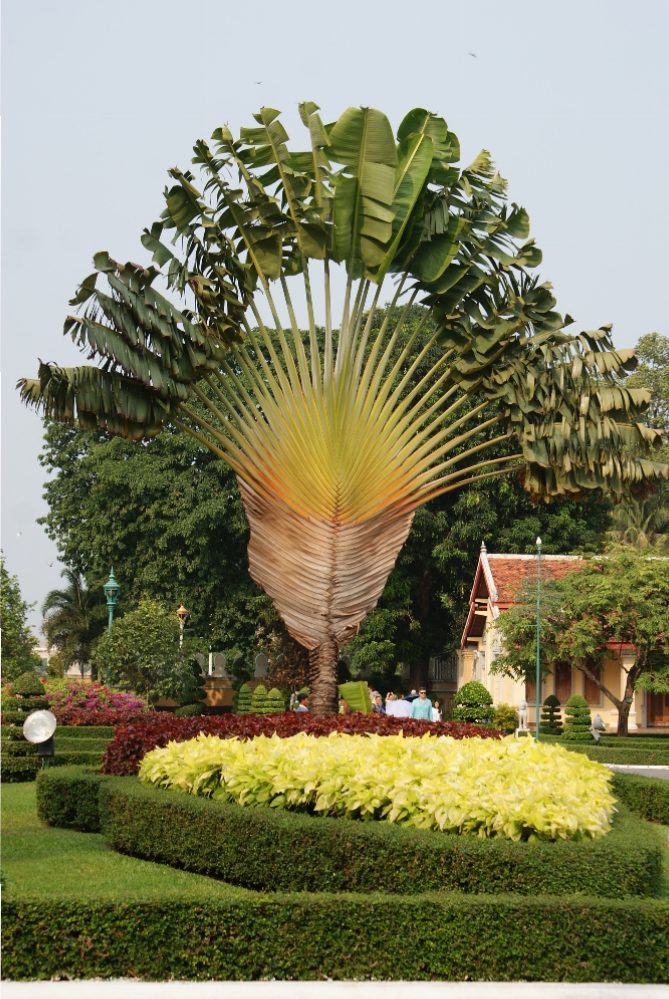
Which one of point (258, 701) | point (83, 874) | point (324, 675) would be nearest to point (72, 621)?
point (258, 701)

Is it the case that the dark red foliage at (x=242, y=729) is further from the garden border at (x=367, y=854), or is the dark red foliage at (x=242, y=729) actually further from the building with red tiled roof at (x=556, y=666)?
the building with red tiled roof at (x=556, y=666)

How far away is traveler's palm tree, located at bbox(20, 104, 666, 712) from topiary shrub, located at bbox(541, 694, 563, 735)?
16.1m

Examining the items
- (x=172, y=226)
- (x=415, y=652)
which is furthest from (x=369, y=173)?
(x=415, y=652)

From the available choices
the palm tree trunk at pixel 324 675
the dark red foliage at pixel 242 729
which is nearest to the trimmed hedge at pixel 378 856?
the dark red foliage at pixel 242 729

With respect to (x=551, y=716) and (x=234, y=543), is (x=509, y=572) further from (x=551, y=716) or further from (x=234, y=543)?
(x=234, y=543)

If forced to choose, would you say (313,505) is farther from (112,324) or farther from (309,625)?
(112,324)

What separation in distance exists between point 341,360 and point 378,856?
9884 millimetres

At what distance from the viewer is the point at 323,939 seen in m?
7.97

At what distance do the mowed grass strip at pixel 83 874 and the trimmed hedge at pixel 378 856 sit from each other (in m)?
0.26

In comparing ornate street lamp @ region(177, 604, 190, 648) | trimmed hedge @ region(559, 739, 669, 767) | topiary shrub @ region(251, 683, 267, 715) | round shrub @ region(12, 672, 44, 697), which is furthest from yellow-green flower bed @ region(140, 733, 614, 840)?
ornate street lamp @ region(177, 604, 190, 648)

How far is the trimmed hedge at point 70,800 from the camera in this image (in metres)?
14.1

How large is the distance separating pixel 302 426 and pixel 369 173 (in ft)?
11.6

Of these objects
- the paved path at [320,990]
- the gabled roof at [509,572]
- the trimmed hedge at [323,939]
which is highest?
the gabled roof at [509,572]

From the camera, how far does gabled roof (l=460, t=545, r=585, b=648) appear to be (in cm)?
3747
